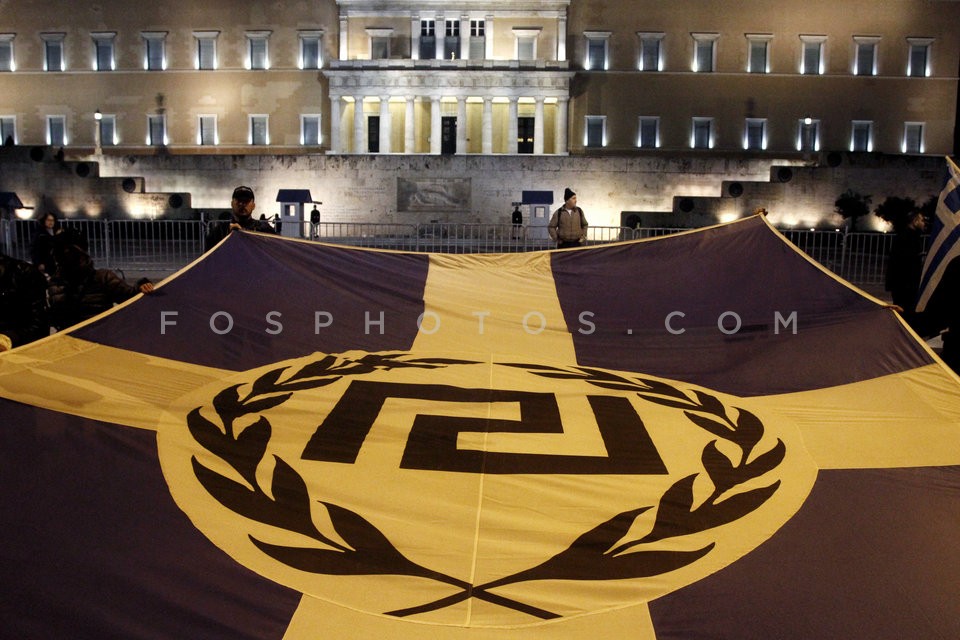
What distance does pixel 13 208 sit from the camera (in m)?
19.2

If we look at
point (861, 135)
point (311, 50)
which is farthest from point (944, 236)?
point (861, 135)

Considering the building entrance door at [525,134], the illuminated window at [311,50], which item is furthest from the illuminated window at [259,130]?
the building entrance door at [525,134]

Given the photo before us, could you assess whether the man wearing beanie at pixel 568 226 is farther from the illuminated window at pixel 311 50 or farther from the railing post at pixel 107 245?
the illuminated window at pixel 311 50

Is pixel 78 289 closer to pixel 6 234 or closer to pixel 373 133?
pixel 6 234

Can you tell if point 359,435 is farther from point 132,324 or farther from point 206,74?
point 206,74

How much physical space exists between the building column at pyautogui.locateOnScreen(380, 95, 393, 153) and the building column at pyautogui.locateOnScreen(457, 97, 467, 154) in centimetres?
271

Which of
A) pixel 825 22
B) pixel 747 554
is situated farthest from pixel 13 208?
pixel 825 22

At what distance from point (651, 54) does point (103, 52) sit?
22769 mm

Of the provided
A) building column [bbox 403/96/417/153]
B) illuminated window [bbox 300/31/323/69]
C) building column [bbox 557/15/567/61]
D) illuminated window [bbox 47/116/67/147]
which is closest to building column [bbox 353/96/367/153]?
building column [bbox 403/96/417/153]

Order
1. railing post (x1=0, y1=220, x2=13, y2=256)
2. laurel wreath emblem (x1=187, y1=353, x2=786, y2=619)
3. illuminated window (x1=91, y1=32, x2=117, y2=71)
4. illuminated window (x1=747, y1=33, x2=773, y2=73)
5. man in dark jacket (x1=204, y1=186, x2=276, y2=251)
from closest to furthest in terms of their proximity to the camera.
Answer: laurel wreath emblem (x1=187, y1=353, x2=786, y2=619) < man in dark jacket (x1=204, y1=186, x2=276, y2=251) < railing post (x1=0, y1=220, x2=13, y2=256) < illuminated window (x1=747, y1=33, x2=773, y2=73) < illuminated window (x1=91, y1=32, x2=117, y2=71)

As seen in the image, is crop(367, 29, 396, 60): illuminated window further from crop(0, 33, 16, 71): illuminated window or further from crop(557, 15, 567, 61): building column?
crop(0, 33, 16, 71): illuminated window

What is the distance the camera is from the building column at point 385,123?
31.0 metres

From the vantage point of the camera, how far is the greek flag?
14.4 feet

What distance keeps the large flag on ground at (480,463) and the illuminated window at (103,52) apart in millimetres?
33976
